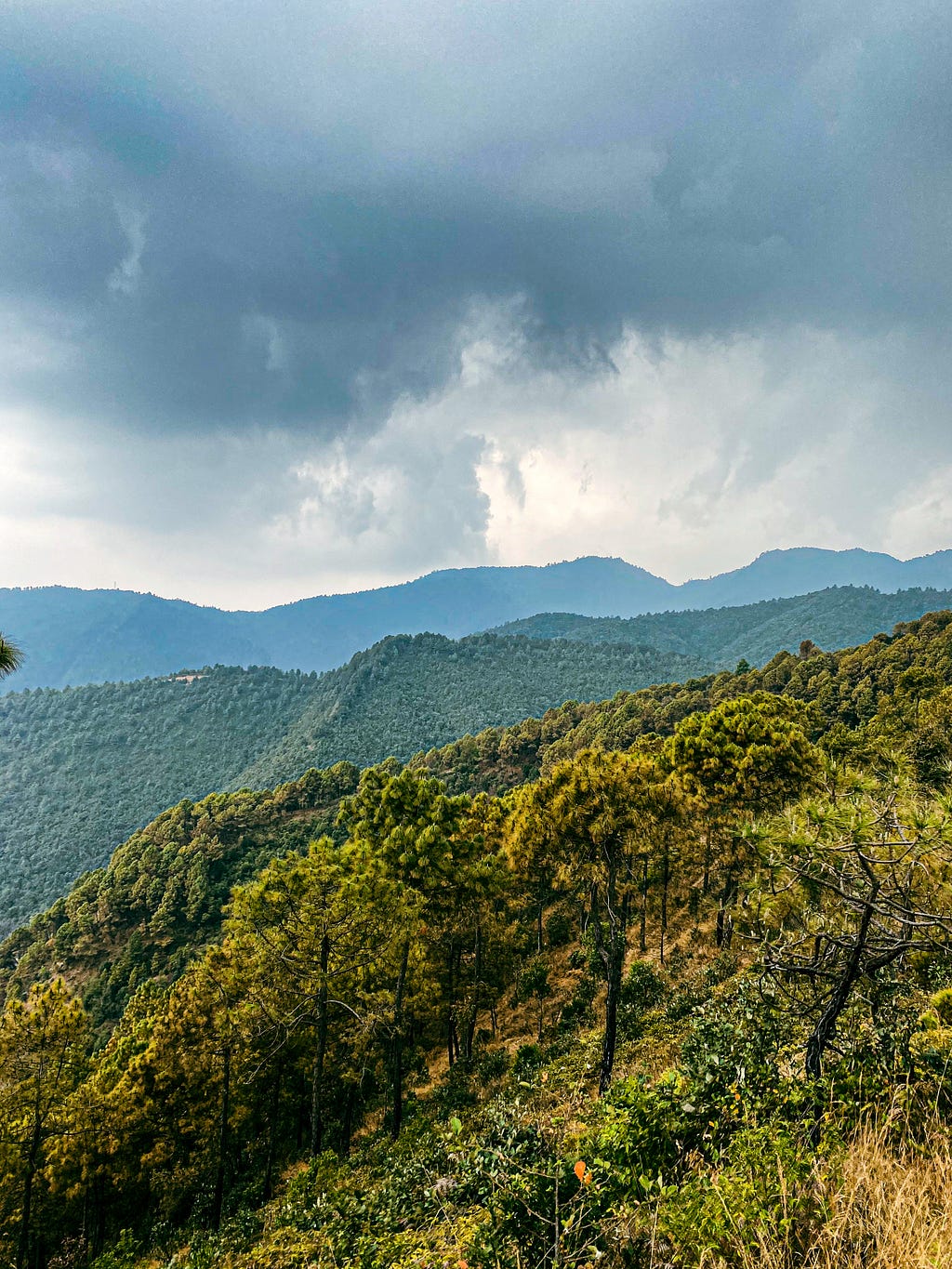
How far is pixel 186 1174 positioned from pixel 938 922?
23.7 meters

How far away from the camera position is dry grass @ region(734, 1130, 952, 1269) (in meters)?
3.00

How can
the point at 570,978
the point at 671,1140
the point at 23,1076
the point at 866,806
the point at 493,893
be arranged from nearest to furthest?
1. the point at 671,1140
2. the point at 866,806
3. the point at 23,1076
4. the point at 493,893
5. the point at 570,978

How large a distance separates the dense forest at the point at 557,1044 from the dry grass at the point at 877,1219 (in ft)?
0.07

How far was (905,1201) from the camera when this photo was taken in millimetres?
3277

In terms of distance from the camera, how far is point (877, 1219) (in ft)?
10.5

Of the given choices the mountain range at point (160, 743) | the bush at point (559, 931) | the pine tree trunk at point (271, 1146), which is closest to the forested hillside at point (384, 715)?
the mountain range at point (160, 743)

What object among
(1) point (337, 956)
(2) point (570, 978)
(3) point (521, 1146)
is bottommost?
(2) point (570, 978)

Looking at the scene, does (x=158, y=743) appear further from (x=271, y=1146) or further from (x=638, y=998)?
(x=638, y=998)

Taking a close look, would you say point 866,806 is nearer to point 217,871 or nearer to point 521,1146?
point 521,1146

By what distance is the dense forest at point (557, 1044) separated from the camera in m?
3.68

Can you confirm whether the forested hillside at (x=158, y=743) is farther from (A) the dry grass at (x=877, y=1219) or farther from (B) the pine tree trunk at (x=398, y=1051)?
(A) the dry grass at (x=877, y=1219)

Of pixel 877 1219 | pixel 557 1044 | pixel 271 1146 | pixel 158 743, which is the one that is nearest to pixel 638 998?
pixel 557 1044

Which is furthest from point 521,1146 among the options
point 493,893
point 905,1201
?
point 493,893

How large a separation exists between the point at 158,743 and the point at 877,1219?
201 metres
